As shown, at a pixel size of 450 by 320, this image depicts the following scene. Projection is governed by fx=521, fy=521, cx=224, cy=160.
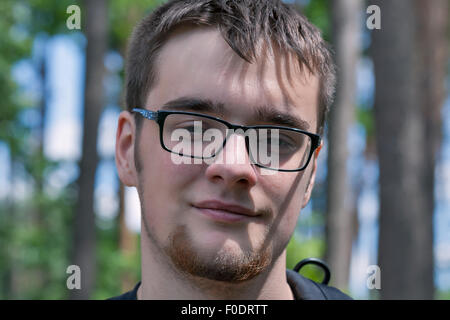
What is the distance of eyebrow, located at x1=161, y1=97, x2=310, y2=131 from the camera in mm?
1797

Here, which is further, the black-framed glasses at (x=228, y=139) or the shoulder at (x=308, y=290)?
the shoulder at (x=308, y=290)

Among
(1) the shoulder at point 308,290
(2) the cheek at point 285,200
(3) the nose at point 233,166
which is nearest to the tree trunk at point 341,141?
(1) the shoulder at point 308,290

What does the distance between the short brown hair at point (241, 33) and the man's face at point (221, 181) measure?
0.05 m

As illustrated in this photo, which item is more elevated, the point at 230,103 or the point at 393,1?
the point at 393,1

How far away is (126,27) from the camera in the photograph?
14.4 m

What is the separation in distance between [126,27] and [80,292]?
8619 mm

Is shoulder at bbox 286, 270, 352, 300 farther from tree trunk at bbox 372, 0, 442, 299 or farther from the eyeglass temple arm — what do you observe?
tree trunk at bbox 372, 0, 442, 299

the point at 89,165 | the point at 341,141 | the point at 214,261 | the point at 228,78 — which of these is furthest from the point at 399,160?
the point at 89,165

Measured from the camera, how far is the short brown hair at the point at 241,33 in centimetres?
194

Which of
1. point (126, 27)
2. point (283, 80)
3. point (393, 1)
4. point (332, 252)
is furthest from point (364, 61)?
point (283, 80)

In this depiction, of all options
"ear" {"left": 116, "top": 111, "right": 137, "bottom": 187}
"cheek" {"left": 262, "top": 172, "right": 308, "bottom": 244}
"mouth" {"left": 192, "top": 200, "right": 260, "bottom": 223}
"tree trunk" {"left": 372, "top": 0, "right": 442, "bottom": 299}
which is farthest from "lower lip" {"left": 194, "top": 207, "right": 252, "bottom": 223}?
"tree trunk" {"left": 372, "top": 0, "right": 442, "bottom": 299}

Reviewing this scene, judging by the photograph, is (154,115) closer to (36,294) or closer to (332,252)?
(332,252)

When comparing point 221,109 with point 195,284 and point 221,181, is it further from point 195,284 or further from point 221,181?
point 195,284

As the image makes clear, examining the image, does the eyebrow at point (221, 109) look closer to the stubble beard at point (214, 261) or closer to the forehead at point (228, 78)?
the forehead at point (228, 78)
